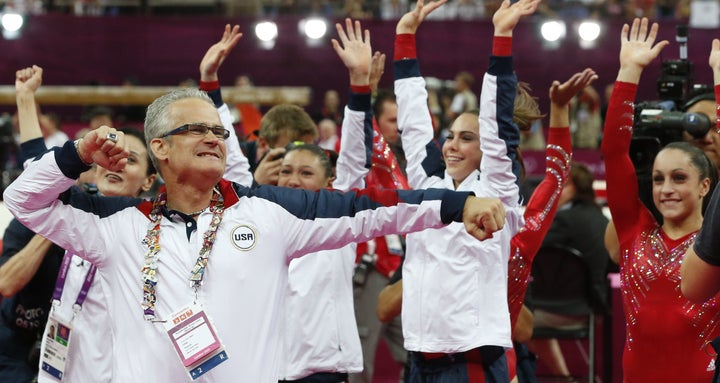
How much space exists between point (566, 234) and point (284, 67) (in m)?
9.83

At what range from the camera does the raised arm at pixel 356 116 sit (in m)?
4.60

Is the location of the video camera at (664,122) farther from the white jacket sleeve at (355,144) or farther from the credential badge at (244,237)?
the credential badge at (244,237)

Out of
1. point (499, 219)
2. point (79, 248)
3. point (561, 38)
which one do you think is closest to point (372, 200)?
point (499, 219)

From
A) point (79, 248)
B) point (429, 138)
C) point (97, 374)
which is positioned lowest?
point (97, 374)

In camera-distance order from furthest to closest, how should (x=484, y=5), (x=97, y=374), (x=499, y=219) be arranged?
1. (x=484, y=5)
2. (x=97, y=374)
3. (x=499, y=219)

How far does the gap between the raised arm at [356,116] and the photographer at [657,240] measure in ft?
3.49

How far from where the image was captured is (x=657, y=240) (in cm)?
417

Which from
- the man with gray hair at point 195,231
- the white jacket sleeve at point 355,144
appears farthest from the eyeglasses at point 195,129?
the white jacket sleeve at point 355,144

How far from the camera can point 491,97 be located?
13.1 ft

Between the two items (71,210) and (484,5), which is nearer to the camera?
(71,210)

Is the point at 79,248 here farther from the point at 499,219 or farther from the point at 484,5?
the point at 484,5

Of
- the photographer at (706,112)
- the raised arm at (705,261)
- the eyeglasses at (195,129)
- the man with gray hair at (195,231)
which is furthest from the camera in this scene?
the photographer at (706,112)

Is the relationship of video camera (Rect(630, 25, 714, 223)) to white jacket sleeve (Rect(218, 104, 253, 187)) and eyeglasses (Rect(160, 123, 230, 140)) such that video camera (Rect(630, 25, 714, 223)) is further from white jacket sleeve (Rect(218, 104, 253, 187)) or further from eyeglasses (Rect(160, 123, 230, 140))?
eyeglasses (Rect(160, 123, 230, 140))

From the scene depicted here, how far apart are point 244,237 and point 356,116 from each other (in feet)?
5.34
